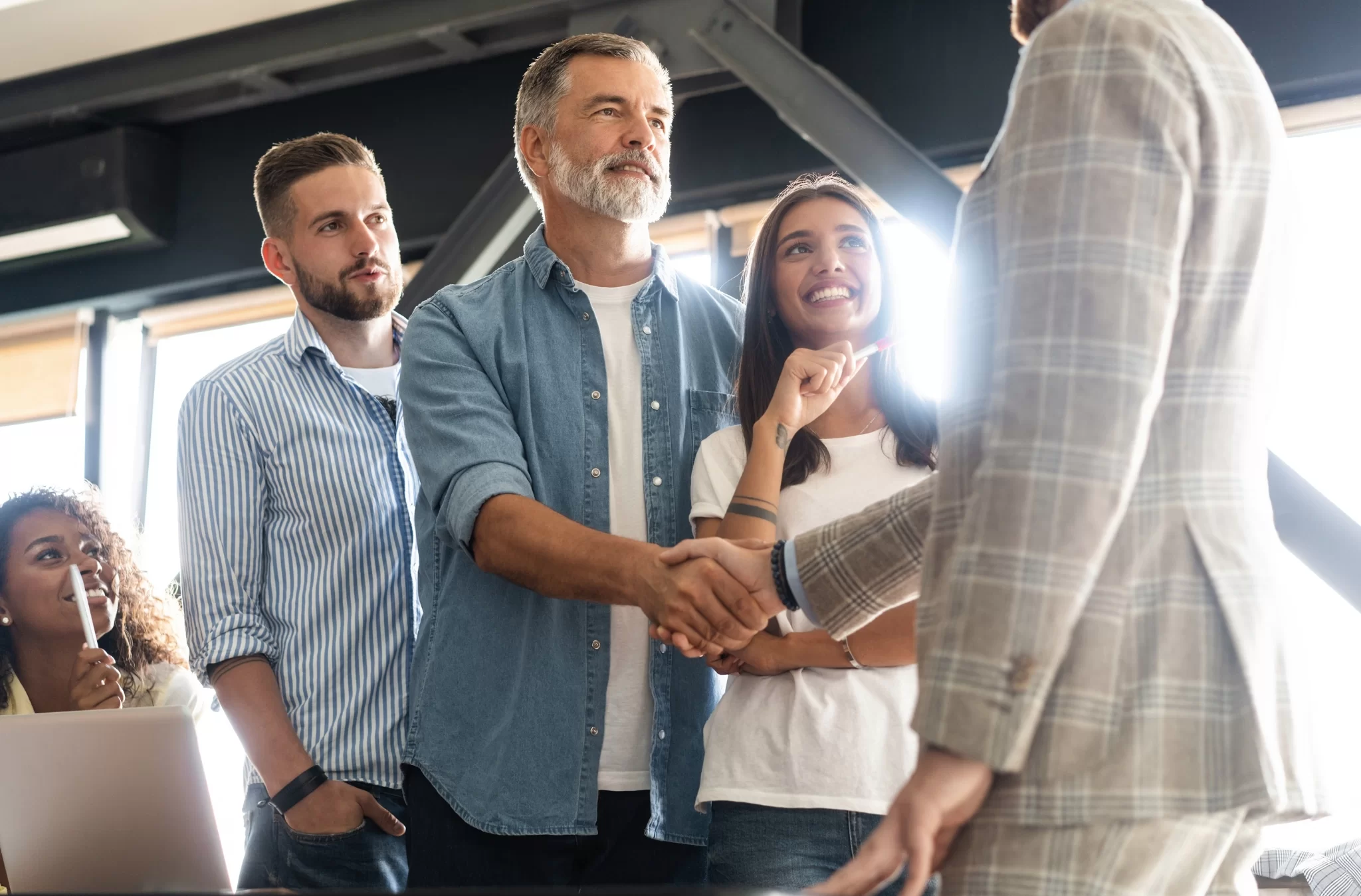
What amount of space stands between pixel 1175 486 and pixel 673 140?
3.90 m

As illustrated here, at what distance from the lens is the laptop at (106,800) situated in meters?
1.52

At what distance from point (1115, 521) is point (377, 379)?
163 centimetres

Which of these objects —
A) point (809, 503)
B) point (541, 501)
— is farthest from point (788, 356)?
point (541, 501)

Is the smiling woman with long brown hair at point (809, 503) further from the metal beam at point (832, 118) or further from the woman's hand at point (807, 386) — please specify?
the metal beam at point (832, 118)

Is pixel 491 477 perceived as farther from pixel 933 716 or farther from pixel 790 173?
pixel 790 173

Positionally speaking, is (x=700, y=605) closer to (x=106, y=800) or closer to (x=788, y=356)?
(x=788, y=356)

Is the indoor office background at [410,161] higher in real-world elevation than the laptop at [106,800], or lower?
higher

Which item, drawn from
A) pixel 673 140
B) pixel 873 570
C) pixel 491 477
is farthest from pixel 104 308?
pixel 873 570

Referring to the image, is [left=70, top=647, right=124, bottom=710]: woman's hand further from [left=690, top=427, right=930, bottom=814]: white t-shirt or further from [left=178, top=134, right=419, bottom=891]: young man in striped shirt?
[left=690, top=427, right=930, bottom=814]: white t-shirt

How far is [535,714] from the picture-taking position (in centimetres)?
174

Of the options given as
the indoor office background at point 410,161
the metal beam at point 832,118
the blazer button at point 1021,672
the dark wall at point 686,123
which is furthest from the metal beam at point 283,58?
the blazer button at point 1021,672

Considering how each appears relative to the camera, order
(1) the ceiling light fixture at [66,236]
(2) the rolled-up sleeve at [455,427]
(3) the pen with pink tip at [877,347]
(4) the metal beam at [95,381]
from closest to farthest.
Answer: (2) the rolled-up sleeve at [455,427]
(3) the pen with pink tip at [877,347]
(1) the ceiling light fixture at [66,236]
(4) the metal beam at [95,381]

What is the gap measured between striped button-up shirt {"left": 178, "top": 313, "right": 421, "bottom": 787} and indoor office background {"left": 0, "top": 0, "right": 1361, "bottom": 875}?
942mm

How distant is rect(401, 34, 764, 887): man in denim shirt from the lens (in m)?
1.68
